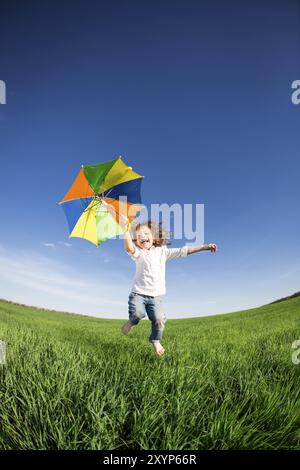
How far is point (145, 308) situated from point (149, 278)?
1.57 ft

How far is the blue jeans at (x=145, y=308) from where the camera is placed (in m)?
4.36

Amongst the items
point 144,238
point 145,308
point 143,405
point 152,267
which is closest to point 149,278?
point 152,267

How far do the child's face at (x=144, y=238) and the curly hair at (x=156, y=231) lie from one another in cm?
11

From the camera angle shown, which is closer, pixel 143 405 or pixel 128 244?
pixel 143 405

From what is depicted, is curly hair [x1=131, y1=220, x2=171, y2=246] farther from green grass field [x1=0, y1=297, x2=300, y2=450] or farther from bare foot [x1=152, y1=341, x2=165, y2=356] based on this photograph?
green grass field [x1=0, y1=297, x2=300, y2=450]

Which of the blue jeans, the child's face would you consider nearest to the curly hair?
the child's face

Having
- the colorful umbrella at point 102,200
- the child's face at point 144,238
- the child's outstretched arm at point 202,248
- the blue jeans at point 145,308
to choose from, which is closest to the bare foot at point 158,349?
the blue jeans at point 145,308

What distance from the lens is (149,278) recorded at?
4.53m

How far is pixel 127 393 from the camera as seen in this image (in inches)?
91.1

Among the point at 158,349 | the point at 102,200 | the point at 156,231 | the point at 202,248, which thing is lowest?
the point at 158,349

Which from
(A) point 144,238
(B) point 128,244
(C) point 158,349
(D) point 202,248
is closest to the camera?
(C) point 158,349

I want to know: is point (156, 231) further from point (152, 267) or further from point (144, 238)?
point (152, 267)

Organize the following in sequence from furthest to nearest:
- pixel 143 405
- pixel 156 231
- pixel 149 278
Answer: pixel 156 231, pixel 149 278, pixel 143 405
